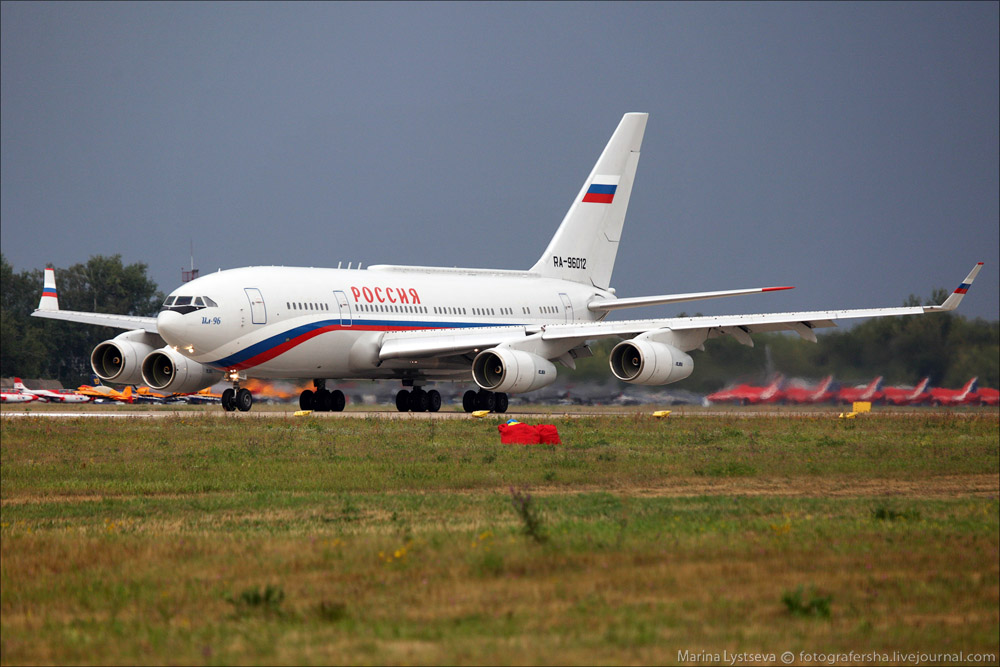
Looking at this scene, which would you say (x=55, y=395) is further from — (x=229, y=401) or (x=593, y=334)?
(x=593, y=334)

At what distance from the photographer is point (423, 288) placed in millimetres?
36969

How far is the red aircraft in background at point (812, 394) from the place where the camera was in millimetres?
36969

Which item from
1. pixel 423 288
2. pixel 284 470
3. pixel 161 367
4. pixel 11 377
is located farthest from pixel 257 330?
pixel 11 377

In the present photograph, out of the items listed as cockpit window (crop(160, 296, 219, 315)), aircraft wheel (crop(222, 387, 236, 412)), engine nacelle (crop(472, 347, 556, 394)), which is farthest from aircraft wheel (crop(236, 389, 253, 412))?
engine nacelle (crop(472, 347, 556, 394))

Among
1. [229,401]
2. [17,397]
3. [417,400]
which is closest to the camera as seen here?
[229,401]

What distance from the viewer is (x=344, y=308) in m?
33.3

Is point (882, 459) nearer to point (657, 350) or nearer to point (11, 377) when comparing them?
point (657, 350)

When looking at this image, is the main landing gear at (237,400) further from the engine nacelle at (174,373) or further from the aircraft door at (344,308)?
the aircraft door at (344,308)

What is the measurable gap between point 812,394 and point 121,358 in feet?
69.2

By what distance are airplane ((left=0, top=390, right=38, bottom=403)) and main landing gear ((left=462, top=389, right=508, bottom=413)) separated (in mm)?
26335

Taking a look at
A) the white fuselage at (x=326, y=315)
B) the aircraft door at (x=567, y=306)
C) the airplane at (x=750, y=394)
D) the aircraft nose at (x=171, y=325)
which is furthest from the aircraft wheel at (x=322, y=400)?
the airplane at (x=750, y=394)

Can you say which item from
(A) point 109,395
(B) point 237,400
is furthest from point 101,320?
(A) point 109,395

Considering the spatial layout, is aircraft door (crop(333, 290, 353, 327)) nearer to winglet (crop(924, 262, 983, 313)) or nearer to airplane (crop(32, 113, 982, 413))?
airplane (crop(32, 113, 982, 413))

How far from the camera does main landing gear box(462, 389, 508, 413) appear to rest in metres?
35.8
